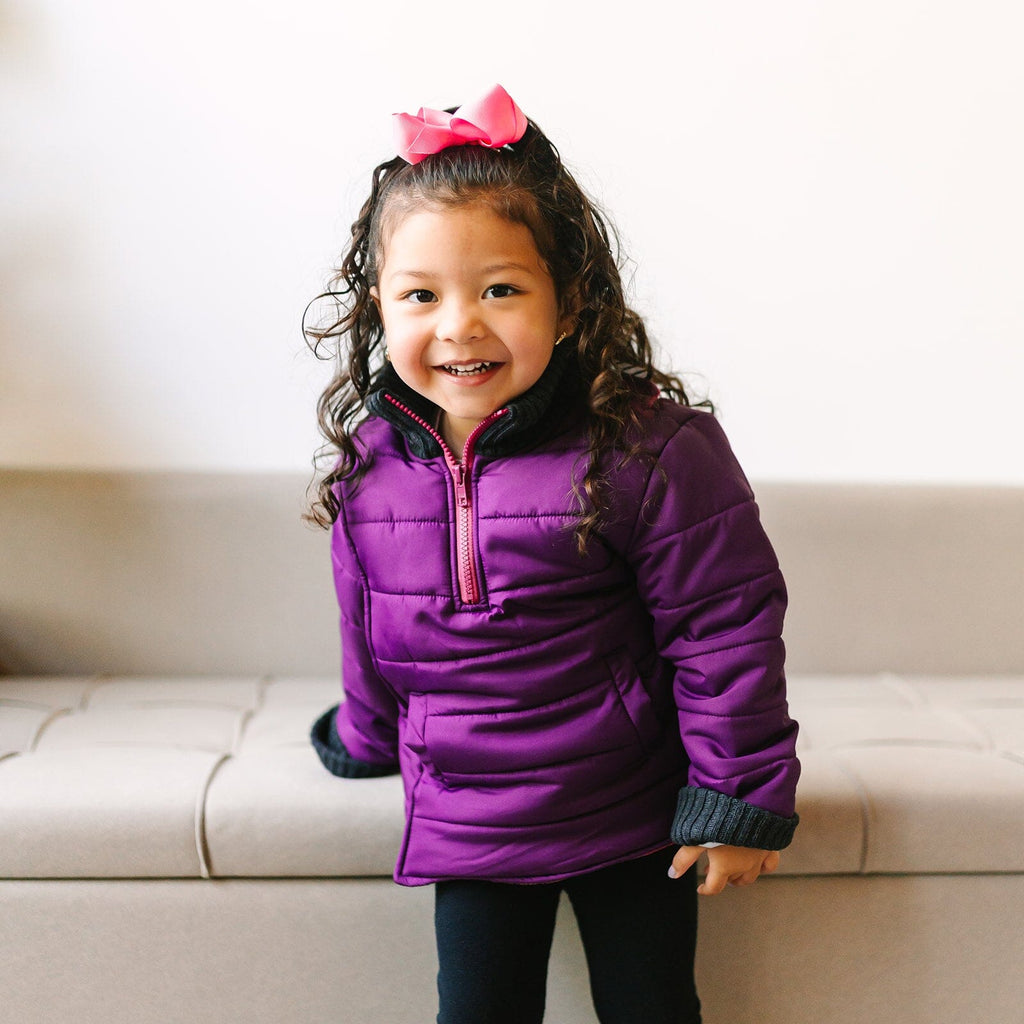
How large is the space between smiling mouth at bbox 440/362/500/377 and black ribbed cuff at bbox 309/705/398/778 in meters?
0.60

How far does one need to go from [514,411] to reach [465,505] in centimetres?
12

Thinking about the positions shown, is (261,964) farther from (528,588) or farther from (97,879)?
(528,588)

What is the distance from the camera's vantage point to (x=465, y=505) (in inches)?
45.3

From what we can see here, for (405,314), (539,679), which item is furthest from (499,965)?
(405,314)

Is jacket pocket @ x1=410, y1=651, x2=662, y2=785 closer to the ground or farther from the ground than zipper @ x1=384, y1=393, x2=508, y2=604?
closer to the ground

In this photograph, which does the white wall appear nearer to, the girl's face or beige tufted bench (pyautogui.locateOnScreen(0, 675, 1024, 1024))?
beige tufted bench (pyautogui.locateOnScreen(0, 675, 1024, 1024))

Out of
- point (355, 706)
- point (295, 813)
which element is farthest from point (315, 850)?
point (355, 706)

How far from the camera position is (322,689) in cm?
192

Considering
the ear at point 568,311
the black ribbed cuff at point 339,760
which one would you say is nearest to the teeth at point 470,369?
the ear at point 568,311

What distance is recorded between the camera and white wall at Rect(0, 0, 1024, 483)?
6.46 feet

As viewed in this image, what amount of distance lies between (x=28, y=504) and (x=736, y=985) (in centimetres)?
148

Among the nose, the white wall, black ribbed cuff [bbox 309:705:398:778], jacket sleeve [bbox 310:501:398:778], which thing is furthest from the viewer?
the white wall

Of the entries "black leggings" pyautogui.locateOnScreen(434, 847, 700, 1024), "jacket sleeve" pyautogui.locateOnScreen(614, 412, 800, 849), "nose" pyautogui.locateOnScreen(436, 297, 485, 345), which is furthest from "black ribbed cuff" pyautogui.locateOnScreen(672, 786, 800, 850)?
"nose" pyautogui.locateOnScreen(436, 297, 485, 345)

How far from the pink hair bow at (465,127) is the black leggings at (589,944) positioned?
798 mm
